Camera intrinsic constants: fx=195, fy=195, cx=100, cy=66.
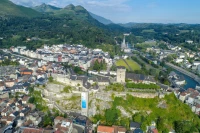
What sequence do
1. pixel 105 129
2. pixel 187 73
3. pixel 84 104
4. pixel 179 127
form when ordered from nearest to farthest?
1. pixel 105 129
2. pixel 179 127
3. pixel 84 104
4. pixel 187 73

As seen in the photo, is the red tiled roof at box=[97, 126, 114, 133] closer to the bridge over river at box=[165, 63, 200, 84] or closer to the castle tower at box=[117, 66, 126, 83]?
the castle tower at box=[117, 66, 126, 83]

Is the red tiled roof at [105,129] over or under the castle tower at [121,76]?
under

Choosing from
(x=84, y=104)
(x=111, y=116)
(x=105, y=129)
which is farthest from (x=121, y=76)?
(x=105, y=129)

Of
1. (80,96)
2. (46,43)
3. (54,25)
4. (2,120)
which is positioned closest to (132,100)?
(80,96)

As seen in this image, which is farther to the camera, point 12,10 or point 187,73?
point 12,10

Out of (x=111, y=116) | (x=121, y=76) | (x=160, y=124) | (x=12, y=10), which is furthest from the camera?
(x=12, y=10)

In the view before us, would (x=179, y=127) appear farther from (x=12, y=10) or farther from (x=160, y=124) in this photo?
(x=12, y=10)

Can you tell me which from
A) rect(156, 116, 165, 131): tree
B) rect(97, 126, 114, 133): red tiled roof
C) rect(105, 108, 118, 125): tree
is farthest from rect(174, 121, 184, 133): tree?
rect(97, 126, 114, 133): red tiled roof

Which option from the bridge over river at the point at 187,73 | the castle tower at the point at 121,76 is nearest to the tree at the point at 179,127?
the castle tower at the point at 121,76

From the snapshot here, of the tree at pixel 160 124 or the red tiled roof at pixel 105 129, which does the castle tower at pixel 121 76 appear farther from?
the red tiled roof at pixel 105 129

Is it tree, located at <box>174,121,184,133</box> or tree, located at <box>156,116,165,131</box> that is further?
tree, located at <box>156,116,165,131</box>

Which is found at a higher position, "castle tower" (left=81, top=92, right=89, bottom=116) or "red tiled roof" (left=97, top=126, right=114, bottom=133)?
"castle tower" (left=81, top=92, right=89, bottom=116)

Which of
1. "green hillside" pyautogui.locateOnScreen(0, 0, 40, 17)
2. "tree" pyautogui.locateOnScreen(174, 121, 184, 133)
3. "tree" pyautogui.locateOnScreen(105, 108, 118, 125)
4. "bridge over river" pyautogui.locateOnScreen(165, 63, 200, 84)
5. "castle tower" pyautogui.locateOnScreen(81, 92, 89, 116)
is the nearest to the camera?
"tree" pyautogui.locateOnScreen(174, 121, 184, 133)
